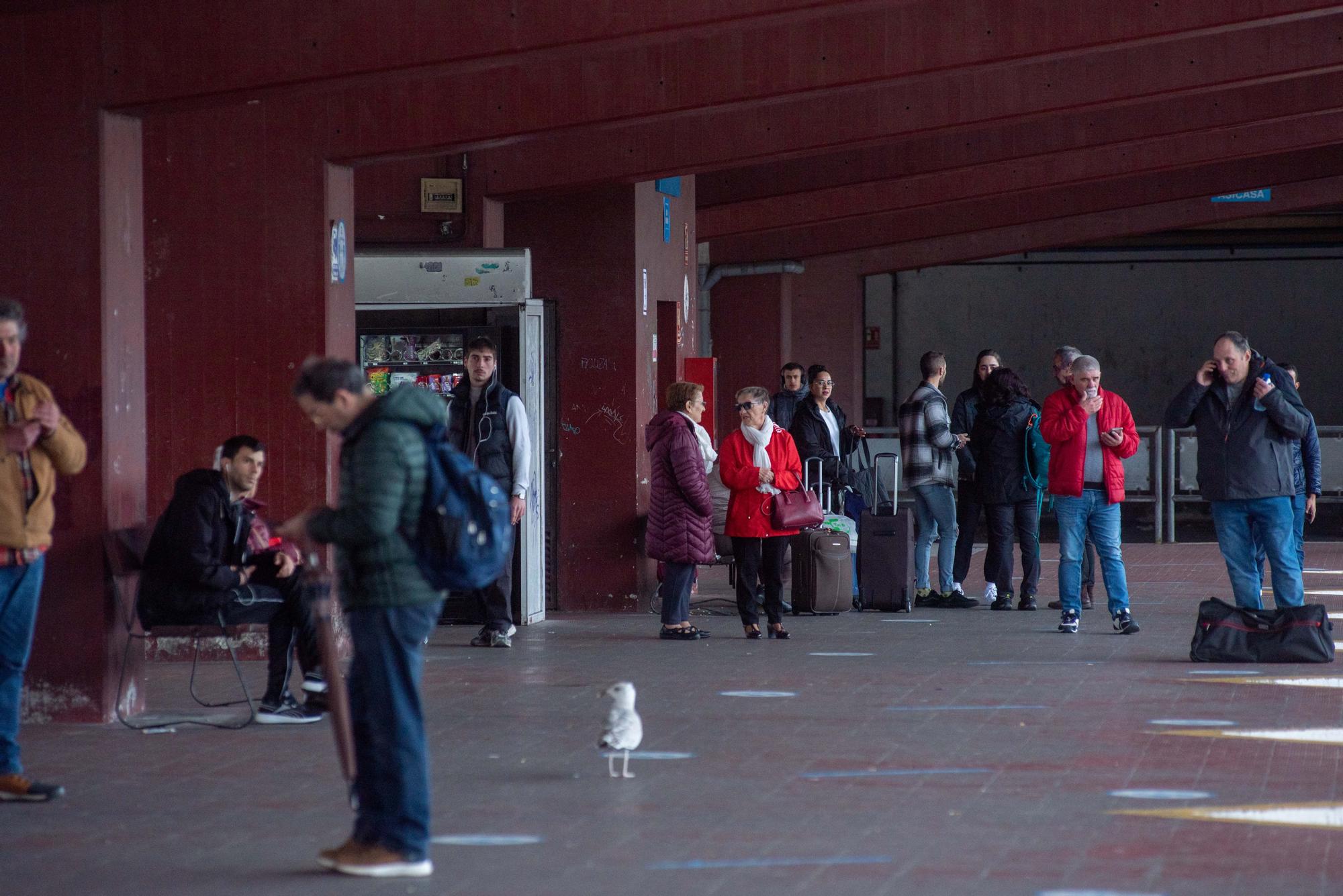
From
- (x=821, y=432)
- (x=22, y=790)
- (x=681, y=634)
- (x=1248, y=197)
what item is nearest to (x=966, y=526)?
(x=821, y=432)

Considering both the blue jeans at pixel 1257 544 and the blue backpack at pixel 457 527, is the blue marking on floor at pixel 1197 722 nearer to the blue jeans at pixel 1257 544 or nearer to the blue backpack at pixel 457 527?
the blue jeans at pixel 1257 544

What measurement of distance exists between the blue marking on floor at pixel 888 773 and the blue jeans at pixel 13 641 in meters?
2.89

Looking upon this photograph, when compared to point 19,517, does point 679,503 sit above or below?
below

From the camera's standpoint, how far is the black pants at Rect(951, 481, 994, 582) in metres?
13.8

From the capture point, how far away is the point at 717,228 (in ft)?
64.8

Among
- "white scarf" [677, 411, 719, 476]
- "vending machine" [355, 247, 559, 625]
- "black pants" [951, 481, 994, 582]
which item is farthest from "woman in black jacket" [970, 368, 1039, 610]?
"vending machine" [355, 247, 559, 625]

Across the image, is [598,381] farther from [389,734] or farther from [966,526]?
[389,734]

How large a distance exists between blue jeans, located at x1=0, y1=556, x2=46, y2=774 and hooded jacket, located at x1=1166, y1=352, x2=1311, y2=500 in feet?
20.2

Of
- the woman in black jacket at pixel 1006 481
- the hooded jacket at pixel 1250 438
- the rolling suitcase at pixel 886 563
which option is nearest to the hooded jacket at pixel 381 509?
the hooded jacket at pixel 1250 438

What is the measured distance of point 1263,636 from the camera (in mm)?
10164

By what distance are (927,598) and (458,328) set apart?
4.15 metres

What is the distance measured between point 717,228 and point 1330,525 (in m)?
9.29

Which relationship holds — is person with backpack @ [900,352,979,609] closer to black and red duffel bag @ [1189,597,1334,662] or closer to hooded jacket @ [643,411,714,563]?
hooded jacket @ [643,411,714,563]

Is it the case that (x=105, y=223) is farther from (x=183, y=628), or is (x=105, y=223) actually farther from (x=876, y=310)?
(x=876, y=310)
